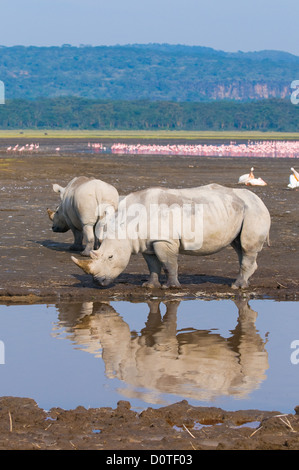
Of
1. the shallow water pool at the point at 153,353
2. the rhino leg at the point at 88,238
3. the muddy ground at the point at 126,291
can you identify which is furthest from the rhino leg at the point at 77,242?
the shallow water pool at the point at 153,353

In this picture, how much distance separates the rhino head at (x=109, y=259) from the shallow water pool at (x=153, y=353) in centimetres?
47

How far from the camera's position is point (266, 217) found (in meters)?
14.3

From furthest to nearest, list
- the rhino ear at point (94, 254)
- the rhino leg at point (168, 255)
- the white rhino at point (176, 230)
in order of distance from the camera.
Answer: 1. the rhino leg at point (168, 255)
2. the white rhino at point (176, 230)
3. the rhino ear at point (94, 254)

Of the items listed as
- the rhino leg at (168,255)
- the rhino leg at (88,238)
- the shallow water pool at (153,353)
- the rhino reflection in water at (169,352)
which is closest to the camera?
the shallow water pool at (153,353)

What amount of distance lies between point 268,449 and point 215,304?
632 centimetres

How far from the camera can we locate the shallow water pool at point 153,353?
8.88m

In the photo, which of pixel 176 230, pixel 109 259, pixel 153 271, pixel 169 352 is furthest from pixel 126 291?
pixel 169 352

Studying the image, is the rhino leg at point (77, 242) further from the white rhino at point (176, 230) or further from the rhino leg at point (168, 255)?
the rhino leg at point (168, 255)

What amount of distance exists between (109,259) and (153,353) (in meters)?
3.25

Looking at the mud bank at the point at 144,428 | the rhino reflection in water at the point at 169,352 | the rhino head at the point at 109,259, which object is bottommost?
the rhino reflection in water at the point at 169,352

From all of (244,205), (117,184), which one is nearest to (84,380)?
(244,205)

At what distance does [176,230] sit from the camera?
13805mm

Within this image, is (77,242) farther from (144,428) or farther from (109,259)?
(144,428)
